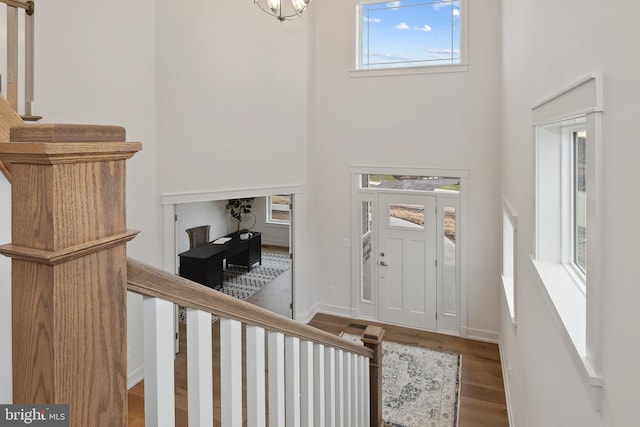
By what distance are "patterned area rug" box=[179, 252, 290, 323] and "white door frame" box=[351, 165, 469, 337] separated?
2.22 m

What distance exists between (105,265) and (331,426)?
5.29ft

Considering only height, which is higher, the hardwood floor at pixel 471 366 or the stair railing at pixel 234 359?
the stair railing at pixel 234 359

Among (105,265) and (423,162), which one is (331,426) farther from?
(423,162)

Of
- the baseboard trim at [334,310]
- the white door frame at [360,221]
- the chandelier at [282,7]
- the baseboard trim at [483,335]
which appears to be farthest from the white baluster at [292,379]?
the baseboard trim at [334,310]

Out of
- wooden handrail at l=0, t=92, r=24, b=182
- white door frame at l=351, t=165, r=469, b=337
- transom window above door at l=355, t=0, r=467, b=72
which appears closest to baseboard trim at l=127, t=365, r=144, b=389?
white door frame at l=351, t=165, r=469, b=337

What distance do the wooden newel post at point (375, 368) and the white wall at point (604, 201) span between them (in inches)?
37.5

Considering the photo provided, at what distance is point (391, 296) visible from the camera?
625cm

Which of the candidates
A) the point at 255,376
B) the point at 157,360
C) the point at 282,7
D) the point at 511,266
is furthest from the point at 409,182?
the point at 157,360

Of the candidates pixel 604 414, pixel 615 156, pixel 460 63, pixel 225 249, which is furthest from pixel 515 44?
pixel 225 249

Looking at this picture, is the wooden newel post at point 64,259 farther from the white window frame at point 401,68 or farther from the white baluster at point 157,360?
the white window frame at point 401,68

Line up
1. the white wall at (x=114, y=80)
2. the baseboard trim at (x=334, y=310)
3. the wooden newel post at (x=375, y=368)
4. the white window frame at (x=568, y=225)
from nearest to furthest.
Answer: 1. the white window frame at (x=568, y=225)
2. the wooden newel post at (x=375, y=368)
3. the white wall at (x=114, y=80)
4. the baseboard trim at (x=334, y=310)

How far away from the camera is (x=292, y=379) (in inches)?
56.4

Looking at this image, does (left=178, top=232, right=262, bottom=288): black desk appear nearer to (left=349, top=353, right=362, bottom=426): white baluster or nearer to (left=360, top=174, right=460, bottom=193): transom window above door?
(left=360, top=174, right=460, bottom=193): transom window above door

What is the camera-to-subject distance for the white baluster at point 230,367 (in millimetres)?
1002
